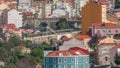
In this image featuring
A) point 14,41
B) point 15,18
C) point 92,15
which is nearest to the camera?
point 14,41

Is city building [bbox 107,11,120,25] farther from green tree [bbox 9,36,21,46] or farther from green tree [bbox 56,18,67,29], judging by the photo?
Answer: green tree [bbox 9,36,21,46]

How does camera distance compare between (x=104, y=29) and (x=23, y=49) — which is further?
(x=104, y=29)

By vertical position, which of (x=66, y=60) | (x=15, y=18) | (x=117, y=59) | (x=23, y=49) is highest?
(x=66, y=60)

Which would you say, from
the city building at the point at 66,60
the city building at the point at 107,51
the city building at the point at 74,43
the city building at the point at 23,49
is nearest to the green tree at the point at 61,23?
the city building at the point at 23,49

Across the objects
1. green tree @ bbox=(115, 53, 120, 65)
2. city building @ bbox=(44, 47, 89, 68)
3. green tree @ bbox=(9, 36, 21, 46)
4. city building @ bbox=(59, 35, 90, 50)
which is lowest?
green tree @ bbox=(9, 36, 21, 46)

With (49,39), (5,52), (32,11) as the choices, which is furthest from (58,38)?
(32,11)

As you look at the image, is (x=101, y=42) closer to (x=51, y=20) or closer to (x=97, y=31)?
(x=97, y=31)

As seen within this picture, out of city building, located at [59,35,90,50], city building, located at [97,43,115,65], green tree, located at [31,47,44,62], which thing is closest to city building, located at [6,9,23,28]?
city building, located at [59,35,90,50]

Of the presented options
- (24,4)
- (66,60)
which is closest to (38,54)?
(66,60)

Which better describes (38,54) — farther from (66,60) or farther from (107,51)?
(66,60)
